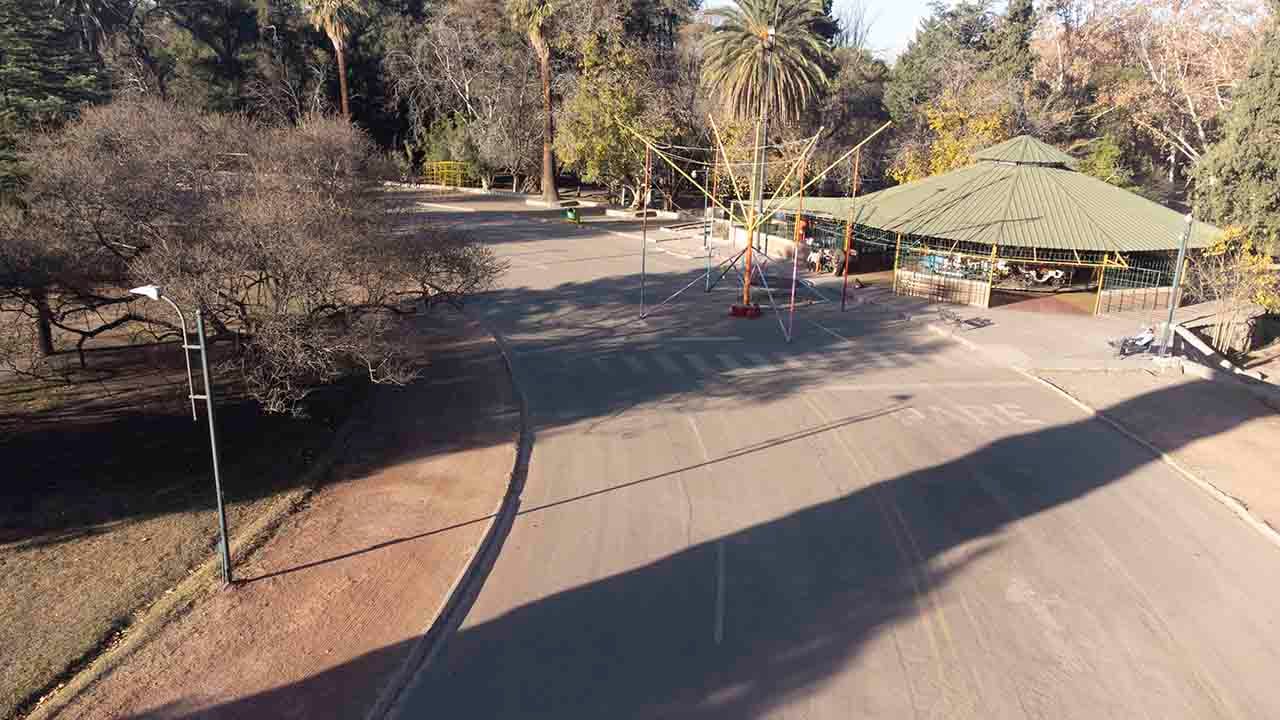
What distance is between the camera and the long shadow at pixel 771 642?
998 centimetres

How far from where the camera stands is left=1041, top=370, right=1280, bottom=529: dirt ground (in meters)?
16.7

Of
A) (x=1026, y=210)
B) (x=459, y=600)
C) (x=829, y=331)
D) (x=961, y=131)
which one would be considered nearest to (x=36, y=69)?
(x=829, y=331)

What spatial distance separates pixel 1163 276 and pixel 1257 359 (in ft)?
16.0

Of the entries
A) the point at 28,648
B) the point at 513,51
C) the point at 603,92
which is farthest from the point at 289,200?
the point at 513,51

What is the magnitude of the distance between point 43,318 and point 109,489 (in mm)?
5560

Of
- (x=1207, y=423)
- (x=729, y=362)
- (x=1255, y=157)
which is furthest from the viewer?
(x=1255, y=157)

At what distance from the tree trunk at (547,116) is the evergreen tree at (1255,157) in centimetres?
4245

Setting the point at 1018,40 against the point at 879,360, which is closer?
the point at 879,360

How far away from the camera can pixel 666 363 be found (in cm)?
2417

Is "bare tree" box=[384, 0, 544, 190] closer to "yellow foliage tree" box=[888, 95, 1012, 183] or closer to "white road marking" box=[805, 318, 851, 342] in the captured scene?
"yellow foliage tree" box=[888, 95, 1012, 183]

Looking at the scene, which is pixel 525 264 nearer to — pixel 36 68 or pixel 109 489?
pixel 36 68

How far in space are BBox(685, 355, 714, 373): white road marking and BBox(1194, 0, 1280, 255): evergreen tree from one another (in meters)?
21.3

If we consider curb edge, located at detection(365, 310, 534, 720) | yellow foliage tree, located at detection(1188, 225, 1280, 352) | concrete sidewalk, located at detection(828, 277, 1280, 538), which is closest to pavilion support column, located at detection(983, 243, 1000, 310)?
concrete sidewalk, located at detection(828, 277, 1280, 538)

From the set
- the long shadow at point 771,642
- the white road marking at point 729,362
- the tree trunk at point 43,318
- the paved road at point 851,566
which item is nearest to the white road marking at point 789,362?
the paved road at point 851,566
